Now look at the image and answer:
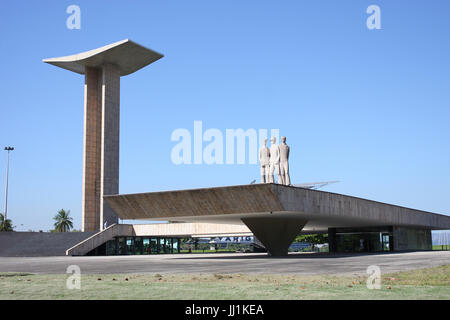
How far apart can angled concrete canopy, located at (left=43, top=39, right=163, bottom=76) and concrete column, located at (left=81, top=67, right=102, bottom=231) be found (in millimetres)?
2064

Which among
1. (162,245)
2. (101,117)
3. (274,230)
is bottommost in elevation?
(162,245)

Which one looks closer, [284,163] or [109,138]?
[284,163]

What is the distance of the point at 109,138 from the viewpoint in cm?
5978

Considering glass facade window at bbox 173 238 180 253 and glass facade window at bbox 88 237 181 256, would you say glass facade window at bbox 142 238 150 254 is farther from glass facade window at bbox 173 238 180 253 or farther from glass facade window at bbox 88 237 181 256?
glass facade window at bbox 173 238 180 253

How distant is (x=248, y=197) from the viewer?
1038 inches

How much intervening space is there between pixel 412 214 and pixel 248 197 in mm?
24998

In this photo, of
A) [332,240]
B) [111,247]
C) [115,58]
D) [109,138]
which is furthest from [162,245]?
[115,58]

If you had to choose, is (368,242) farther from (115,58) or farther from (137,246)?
(115,58)

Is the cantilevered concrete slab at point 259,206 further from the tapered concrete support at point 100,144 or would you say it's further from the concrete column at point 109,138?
the tapered concrete support at point 100,144

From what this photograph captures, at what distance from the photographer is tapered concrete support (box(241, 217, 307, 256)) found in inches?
1272

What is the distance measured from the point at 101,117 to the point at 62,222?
48.1m

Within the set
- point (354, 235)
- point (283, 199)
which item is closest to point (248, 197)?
point (283, 199)
